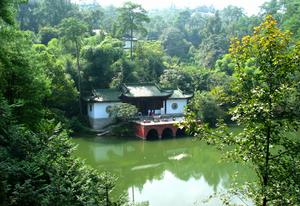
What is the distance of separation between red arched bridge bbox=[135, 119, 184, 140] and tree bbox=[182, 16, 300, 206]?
58.5 feet

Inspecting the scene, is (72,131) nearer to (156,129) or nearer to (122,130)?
(156,129)

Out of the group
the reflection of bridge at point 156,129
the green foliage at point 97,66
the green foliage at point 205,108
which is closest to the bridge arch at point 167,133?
the reflection of bridge at point 156,129

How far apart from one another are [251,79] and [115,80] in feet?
77.1

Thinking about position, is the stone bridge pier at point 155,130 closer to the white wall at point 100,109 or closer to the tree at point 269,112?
the white wall at point 100,109

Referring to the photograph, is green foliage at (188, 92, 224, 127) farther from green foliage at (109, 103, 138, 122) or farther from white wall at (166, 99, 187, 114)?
green foliage at (109, 103, 138, 122)

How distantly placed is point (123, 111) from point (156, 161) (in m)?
6.06

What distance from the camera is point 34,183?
20.5ft

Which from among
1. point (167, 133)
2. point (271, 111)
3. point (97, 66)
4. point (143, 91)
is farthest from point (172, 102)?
point (271, 111)

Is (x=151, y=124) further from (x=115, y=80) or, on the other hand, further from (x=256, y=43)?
(x=256, y=43)

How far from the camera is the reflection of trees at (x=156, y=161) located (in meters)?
16.4

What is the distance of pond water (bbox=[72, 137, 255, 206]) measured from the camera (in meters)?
14.0

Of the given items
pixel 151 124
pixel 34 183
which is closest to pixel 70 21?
pixel 151 124

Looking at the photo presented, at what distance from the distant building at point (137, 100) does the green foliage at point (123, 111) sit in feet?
2.23

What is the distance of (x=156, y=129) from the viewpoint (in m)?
23.0
